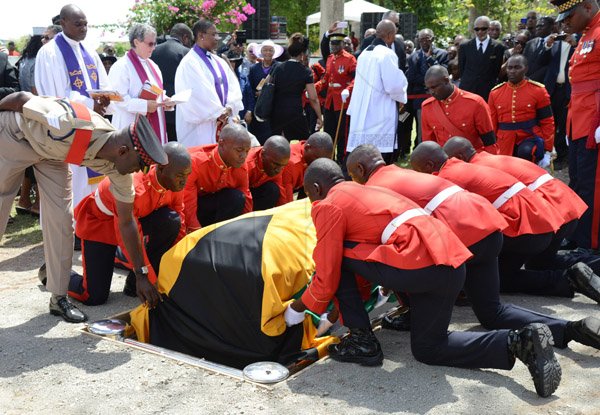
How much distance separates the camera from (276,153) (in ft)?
18.1

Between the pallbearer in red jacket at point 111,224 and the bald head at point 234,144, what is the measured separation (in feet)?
1.67

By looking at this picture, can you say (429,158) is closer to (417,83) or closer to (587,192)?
(587,192)

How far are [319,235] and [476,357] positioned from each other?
973mm

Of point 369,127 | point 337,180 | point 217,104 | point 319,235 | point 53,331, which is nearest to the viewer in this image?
point 319,235

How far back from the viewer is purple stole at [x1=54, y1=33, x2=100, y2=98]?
6.04 m

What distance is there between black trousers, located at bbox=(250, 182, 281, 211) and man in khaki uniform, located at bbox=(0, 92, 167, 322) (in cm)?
187

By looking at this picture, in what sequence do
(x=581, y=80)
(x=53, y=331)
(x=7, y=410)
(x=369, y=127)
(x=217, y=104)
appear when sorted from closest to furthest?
(x=7, y=410) < (x=53, y=331) < (x=581, y=80) < (x=217, y=104) < (x=369, y=127)

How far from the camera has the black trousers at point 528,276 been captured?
463cm

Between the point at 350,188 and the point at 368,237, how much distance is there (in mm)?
261

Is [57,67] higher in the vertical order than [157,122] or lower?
higher

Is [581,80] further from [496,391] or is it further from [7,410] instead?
[7,410]

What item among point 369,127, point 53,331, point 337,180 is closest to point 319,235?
point 337,180

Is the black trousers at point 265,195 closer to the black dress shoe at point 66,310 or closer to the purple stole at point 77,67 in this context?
the purple stole at point 77,67

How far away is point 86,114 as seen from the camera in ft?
13.2
